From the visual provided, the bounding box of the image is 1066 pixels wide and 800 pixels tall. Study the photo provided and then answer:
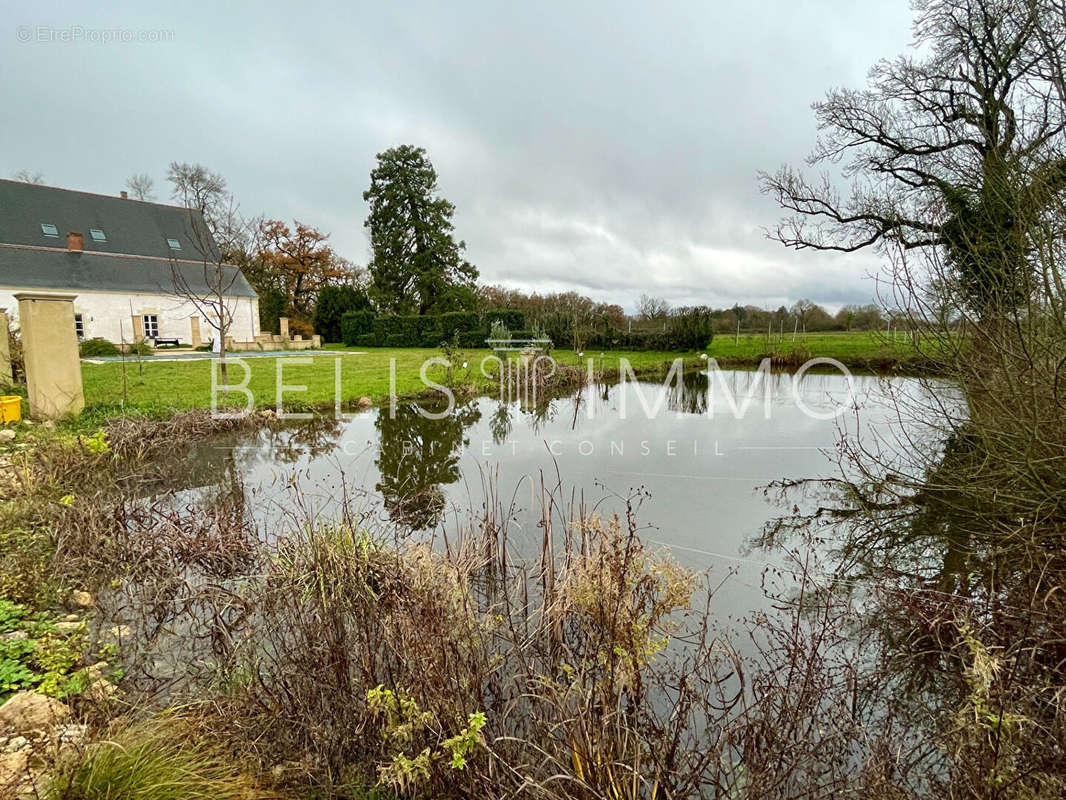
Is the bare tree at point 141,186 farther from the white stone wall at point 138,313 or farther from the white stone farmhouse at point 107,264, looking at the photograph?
the white stone wall at point 138,313

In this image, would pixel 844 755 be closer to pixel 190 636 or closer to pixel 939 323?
pixel 939 323

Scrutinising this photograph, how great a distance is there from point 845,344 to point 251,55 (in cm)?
2175

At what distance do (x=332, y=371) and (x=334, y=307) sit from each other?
17.0 m

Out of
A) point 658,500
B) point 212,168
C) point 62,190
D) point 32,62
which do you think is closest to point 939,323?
point 658,500

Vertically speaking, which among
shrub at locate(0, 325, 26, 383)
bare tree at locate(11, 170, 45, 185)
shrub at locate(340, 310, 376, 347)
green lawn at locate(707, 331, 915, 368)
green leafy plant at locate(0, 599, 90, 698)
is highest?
bare tree at locate(11, 170, 45, 185)

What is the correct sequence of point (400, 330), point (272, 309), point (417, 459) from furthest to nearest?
point (272, 309)
point (400, 330)
point (417, 459)

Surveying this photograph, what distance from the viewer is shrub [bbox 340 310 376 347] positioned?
91.7ft

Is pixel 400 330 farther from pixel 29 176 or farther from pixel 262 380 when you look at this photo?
pixel 29 176

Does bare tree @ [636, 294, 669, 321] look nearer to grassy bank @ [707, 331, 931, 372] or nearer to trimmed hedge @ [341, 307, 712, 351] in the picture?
trimmed hedge @ [341, 307, 712, 351]

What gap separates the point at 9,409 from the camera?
7305 millimetres

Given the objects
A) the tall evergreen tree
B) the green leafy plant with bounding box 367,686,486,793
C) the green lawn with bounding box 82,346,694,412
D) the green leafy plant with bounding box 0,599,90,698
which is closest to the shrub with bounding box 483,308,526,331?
the tall evergreen tree

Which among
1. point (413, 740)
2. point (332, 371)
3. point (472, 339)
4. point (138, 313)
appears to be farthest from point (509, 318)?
point (413, 740)

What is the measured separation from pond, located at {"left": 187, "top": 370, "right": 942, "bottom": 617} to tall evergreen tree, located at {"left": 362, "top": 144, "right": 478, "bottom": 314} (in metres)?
20.1

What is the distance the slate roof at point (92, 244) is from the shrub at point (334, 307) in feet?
13.7
